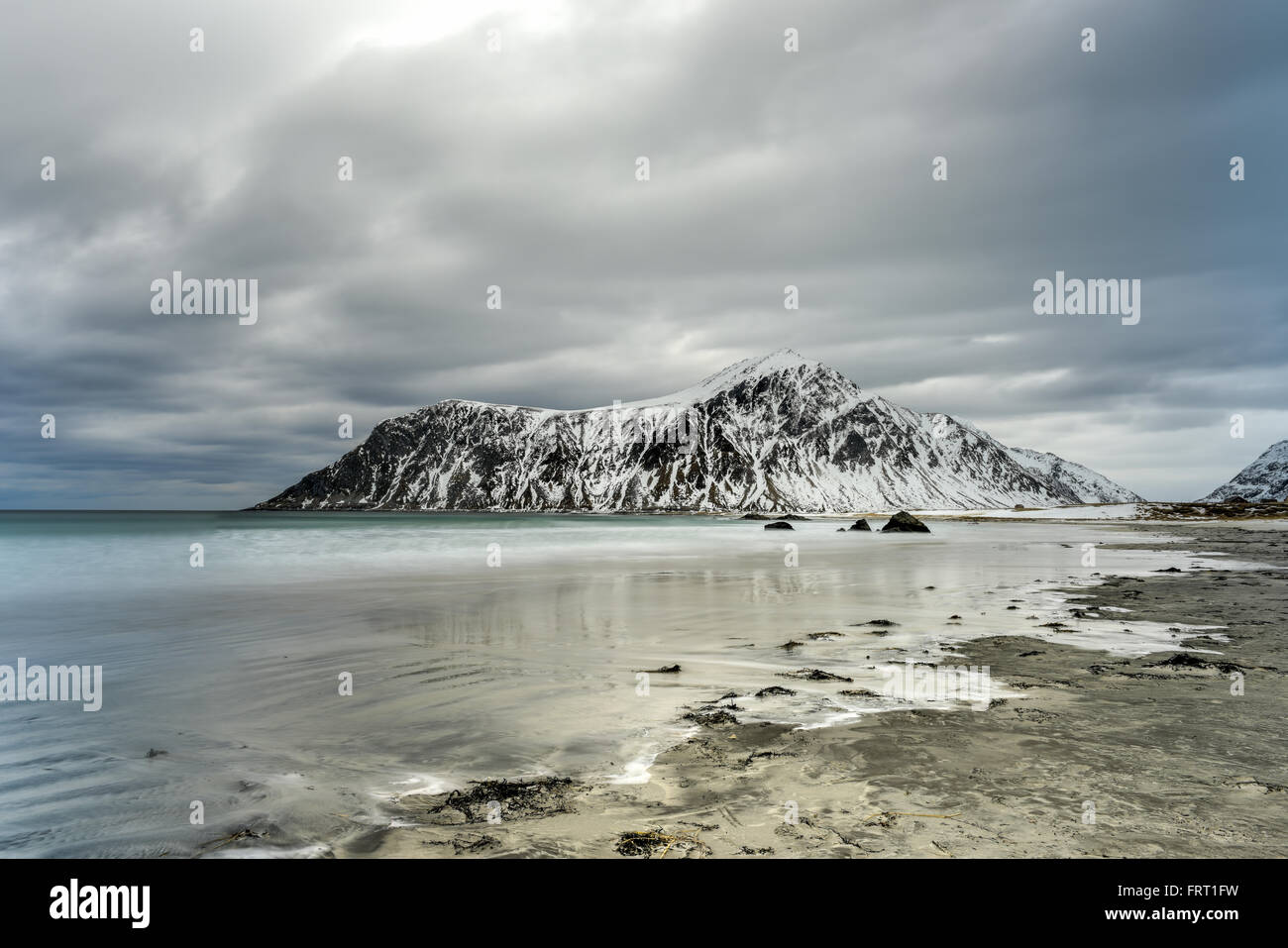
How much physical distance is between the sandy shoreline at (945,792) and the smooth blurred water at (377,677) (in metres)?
0.71

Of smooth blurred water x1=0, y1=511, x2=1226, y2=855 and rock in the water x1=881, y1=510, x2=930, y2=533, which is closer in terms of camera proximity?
smooth blurred water x1=0, y1=511, x2=1226, y2=855

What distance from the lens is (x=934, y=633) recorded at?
15.6 meters

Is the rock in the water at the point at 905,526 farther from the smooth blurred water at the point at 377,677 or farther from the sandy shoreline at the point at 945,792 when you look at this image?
the sandy shoreline at the point at 945,792

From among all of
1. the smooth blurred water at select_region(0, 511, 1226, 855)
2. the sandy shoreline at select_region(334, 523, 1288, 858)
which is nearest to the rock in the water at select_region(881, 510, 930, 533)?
the smooth blurred water at select_region(0, 511, 1226, 855)

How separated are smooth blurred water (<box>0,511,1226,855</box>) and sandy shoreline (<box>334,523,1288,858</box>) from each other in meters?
0.71

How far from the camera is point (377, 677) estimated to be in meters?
12.1

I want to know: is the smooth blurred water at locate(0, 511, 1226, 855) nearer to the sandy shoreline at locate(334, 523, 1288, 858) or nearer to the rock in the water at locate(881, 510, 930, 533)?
the sandy shoreline at locate(334, 523, 1288, 858)

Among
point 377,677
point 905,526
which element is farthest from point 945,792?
point 905,526

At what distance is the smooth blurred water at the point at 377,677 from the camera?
6.70 m

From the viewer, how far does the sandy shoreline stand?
5125 millimetres

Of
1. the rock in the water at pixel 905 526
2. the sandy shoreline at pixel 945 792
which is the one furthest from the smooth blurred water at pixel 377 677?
the rock in the water at pixel 905 526

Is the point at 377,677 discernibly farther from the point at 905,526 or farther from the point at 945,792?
the point at 905,526

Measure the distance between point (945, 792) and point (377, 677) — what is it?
384 inches
